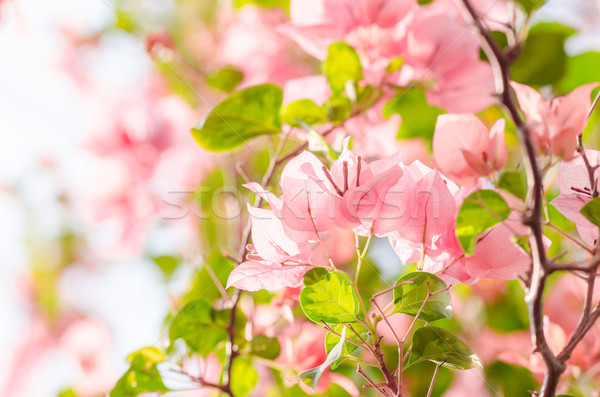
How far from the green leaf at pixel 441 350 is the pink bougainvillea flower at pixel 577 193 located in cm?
13

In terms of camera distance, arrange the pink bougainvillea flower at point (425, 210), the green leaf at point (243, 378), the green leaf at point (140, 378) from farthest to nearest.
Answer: the green leaf at point (243, 378)
the green leaf at point (140, 378)
the pink bougainvillea flower at point (425, 210)

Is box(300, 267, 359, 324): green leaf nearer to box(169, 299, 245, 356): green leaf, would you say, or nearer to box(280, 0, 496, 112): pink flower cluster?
box(169, 299, 245, 356): green leaf

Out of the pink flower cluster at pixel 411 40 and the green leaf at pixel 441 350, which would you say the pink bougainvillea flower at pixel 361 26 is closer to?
the pink flower cluster at pixel 411 40

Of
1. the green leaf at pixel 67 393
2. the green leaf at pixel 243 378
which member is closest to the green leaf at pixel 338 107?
the green leaf at pixel 243 378

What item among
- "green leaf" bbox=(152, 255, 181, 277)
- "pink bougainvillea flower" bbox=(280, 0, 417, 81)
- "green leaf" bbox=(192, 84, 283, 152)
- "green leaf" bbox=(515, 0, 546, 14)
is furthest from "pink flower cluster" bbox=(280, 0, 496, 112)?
"green leaf" bbox=(152, 255, 181, 277)

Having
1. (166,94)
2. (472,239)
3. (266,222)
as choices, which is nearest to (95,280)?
(166,94)

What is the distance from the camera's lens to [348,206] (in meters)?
0.38

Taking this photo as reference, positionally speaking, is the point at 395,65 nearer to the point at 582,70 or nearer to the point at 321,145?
the point at 321,145

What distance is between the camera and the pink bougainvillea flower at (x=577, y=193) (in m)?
0.40

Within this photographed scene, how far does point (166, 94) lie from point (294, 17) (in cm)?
93

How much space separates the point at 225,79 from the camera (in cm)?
75

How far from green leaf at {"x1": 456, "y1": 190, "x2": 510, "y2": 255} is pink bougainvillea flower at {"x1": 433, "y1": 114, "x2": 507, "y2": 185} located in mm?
33

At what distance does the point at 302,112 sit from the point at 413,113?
0.21 meters

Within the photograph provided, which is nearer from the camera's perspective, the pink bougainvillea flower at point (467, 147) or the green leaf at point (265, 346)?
the pink bougainvillea flower at point (467, 147)
